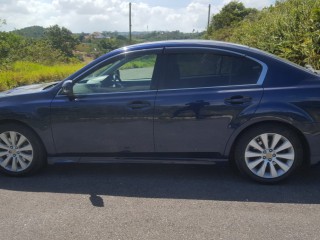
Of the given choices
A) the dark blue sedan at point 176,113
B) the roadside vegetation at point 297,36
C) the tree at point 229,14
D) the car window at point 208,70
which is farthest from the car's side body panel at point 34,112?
the tree at point 229,14

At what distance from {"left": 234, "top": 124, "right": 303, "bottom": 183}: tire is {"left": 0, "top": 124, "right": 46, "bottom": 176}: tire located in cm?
239

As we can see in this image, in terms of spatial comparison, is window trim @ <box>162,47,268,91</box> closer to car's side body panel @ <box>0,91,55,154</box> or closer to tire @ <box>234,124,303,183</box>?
tire @ <box>234,124,303,183</box>

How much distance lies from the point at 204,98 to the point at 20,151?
7.62 ft

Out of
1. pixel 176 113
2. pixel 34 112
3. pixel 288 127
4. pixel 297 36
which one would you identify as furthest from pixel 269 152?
pixel 297 36

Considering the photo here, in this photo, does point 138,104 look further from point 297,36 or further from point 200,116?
point 297,36

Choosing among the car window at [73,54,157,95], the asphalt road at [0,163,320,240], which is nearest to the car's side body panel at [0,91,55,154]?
the car window at [73,54,157,95]

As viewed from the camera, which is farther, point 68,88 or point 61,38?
point 61,38

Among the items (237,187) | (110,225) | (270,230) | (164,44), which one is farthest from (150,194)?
(164,44)

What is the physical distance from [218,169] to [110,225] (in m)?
1.85

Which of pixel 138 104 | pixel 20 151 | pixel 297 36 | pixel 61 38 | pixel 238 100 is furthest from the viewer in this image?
pixel 61 38

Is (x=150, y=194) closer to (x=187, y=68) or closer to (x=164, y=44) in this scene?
(x=187, y=68)

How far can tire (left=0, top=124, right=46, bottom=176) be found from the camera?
14.3 feet

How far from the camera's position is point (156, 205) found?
367cm

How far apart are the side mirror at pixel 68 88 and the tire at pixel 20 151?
0.67m
